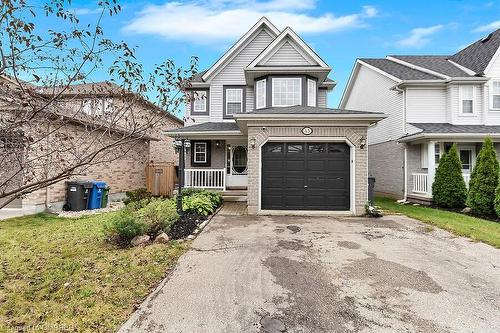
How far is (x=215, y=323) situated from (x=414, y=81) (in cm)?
1594

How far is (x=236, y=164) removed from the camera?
15172mm

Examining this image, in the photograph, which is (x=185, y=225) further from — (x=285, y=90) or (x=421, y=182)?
(x=421, y=182)

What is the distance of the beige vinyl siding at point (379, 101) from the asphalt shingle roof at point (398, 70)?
1.42 feet

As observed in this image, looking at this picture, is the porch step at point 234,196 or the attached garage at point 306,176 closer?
the attached garage at point 306,176

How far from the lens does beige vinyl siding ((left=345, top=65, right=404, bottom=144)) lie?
52.0ft

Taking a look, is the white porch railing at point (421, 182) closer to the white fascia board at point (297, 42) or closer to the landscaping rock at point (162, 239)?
the white fascia board at point (297, 42)

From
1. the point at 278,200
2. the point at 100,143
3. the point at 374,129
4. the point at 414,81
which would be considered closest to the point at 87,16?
the point at 100,143

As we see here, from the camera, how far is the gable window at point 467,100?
48.6 feet

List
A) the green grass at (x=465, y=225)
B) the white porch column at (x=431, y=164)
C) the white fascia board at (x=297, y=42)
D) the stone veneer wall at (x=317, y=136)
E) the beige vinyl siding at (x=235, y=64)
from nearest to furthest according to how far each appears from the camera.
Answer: the green grass at (x=465, y=225), the stone veneer wall at (x=317, y=136), the white porch column at (x=431, y=164), the white fascia board at (x=297, y=42), the beige vinyl siding at (x=235, y=64)

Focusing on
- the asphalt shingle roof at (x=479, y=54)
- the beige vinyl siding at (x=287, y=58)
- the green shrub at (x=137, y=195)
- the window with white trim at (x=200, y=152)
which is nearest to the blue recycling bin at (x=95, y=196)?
the green shrub at (x=137, y=195)

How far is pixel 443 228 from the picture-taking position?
8.20 metres

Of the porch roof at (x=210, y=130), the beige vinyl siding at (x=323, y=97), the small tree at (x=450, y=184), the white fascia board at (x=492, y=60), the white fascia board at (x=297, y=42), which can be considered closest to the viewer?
the small tree at (x=450, y=184)

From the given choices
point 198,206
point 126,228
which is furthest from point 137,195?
point 126,228

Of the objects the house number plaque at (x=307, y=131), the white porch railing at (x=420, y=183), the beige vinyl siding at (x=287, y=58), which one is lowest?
the white porch railing at (x=420, y=183)
